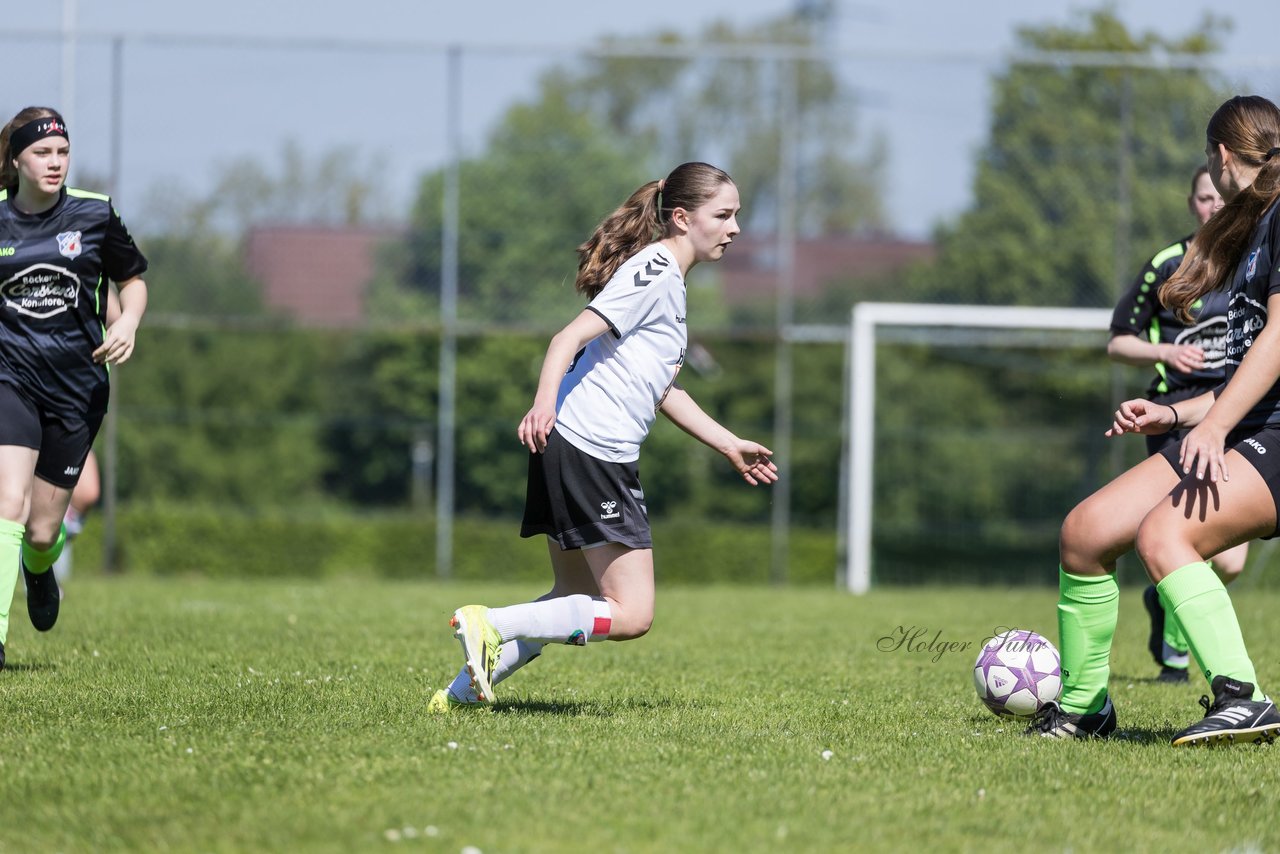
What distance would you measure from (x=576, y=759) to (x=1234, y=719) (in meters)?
2.05

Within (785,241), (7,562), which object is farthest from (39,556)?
(785,241)

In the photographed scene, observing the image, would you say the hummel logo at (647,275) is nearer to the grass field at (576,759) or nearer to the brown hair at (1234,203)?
the grass field at (576,759)

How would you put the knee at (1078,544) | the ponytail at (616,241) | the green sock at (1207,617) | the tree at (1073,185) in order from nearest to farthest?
the green sock at (1207,617), the knee at (1078,544), the ponytail at (616,241), the tree at (1073,185)

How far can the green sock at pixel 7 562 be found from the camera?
18.3 feet

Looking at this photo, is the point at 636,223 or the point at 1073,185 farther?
Result: the point at 1073,185

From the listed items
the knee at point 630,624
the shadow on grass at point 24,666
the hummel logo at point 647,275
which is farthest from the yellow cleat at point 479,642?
the shadow on grass at point 24,666

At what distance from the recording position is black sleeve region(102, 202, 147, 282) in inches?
246

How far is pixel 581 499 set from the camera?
16.3 ft

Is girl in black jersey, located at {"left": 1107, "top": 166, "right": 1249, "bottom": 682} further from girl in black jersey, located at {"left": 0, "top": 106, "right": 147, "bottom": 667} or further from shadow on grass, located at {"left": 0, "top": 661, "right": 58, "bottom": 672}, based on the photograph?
shadow on grass, located at {"left": 0, "top": 661, "right": 58, "bottom": 672}

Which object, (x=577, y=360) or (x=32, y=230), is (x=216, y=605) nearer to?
Answer: (x=32, y=230)

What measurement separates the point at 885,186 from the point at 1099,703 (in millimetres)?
15265

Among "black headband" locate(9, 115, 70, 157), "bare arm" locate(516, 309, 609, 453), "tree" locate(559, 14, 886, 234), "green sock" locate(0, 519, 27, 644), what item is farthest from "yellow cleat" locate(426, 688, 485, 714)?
"tree" locate(559, 14, 886, 234)

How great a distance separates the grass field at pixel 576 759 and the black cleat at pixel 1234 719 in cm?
6

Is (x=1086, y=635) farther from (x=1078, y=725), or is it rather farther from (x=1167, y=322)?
(x=1167, y=322)
